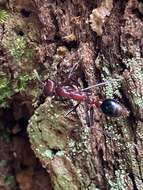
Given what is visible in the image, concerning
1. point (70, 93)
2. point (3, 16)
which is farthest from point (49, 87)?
point (3, 16)

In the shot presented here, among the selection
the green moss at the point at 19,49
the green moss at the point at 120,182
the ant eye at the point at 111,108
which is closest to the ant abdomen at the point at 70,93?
the ant eye at the point at 111,108

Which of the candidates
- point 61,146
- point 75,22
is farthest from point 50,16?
point 61,146

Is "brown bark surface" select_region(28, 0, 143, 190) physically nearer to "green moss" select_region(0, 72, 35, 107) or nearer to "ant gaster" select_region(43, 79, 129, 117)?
"ant gaster" select_region(43, 79, 129, 117)

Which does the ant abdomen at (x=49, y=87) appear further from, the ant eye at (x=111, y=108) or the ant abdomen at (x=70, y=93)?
the ant eye at (x=111, y=108)

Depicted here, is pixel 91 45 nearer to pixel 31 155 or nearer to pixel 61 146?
pixel 61 146

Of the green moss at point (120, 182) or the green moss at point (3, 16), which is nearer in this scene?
the green moss at point (120, 182)

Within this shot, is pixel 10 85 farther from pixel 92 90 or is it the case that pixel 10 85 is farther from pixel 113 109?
pixel 113 109

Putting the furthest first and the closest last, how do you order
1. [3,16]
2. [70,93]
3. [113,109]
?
[3,16]
[70,93]
[113,109]

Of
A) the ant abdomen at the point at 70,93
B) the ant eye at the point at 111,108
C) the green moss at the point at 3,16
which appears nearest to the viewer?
the ant eye at the point at 111,108
